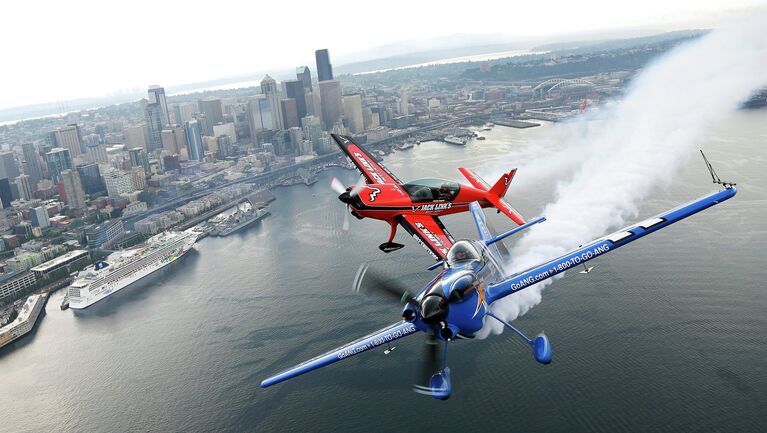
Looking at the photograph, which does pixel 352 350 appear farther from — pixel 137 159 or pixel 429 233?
pixel 137 159

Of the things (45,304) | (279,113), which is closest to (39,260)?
(45,304)

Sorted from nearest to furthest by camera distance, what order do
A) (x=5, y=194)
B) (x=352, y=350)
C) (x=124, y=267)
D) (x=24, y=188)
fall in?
(x=352, y=350)
(x=124, y=267)
(x=5, y=194)
(x=24, y=188)

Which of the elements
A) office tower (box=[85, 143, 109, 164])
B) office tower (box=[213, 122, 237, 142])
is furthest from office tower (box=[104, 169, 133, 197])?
office tower (box=[213, 122, 237, 142])

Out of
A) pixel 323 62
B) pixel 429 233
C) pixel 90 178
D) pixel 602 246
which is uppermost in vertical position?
pixel 323 62

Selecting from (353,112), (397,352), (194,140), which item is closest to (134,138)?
(194,140)

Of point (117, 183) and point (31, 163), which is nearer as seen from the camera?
point (117, 183)

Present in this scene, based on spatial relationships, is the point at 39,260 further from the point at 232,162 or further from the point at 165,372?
the point at 232,162
